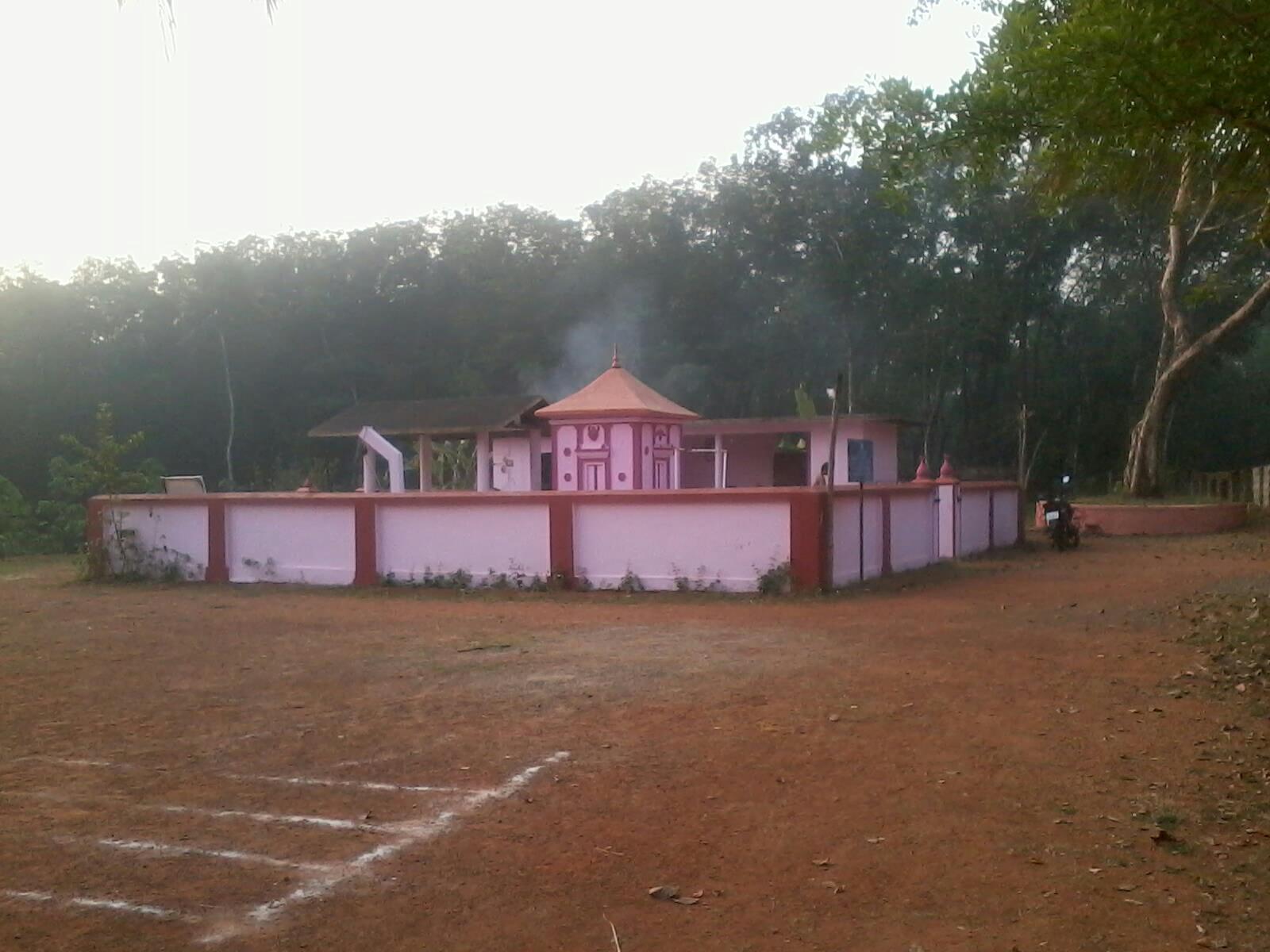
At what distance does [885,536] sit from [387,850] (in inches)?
555

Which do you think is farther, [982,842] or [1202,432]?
[1202,432]

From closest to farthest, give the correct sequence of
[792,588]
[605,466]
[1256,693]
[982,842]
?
[982,842] < [1256,693] < [792,588] < [605,466]

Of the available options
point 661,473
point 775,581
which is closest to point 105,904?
point 775,581

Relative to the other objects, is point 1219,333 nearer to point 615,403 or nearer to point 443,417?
point 615,403

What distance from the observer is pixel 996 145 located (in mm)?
10141

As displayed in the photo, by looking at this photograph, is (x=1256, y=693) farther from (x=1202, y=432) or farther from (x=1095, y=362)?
(x=1202, y=432)

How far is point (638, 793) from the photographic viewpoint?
21.3 ft

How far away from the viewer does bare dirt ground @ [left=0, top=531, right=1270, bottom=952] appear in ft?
15.5

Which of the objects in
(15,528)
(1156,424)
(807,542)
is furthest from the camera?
(1156,424)

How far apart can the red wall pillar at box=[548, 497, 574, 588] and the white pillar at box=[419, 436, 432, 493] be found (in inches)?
555

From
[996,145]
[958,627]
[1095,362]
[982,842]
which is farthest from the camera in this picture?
[1095,362]

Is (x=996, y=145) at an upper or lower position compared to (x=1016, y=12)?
lower

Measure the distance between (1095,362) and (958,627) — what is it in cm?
3536

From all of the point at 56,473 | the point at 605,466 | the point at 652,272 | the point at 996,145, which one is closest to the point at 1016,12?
the point at 996,145
